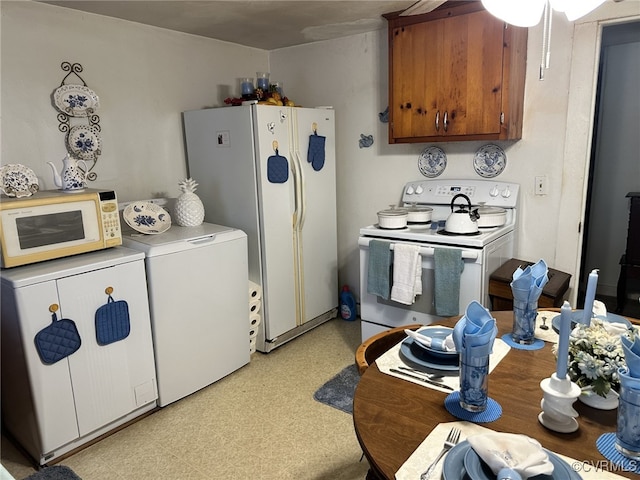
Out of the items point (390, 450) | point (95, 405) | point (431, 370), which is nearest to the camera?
point (390, 450)

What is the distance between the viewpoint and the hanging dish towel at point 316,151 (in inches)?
124

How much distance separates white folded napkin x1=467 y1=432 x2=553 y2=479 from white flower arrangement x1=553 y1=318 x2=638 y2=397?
25cm

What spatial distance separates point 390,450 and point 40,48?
2703 millimetres

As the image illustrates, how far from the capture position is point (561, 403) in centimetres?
100

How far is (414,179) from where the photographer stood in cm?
323

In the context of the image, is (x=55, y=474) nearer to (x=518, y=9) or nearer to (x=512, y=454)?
(x=512, y=454)

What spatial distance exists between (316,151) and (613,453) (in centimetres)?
258

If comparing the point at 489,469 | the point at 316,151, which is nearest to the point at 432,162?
the point at 316,151

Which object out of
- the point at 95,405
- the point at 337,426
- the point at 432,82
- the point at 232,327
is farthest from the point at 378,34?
the point at 95,405

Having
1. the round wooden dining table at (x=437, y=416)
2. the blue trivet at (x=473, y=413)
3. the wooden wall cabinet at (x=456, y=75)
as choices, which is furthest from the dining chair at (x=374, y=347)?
the wooden wall cabinet at (x=456, y=75)

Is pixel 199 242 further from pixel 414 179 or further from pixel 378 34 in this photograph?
pixel 378 34

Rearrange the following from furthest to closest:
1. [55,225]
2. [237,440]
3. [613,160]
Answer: [613,160] < [237,440] < [55,225]

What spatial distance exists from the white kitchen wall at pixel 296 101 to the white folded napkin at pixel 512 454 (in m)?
2.17

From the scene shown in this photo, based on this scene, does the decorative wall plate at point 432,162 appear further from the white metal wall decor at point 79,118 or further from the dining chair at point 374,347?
the white metal wall decor at point 79,118
